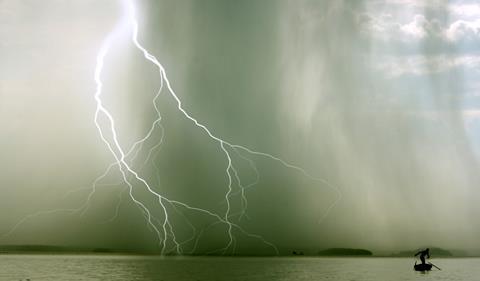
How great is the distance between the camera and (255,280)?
58344 millimetres

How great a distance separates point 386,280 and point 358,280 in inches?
185

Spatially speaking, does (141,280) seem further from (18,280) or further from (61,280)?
(18,280)

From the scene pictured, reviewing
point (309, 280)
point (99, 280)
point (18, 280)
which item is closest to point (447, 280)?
point (309, 280)

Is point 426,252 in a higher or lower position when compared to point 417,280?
higher

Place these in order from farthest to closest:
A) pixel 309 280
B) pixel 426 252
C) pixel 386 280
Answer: pixel 426 252, pixel 386 280, pixel 309 280

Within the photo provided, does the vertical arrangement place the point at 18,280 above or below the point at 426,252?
below

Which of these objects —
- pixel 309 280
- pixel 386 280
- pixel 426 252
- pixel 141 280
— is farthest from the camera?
pixel 426 252

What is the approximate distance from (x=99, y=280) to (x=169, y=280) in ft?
23.4

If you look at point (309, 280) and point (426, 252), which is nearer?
point (309, 280)

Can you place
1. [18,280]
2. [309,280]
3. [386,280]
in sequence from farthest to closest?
[386,280], [309,280], [18,280]

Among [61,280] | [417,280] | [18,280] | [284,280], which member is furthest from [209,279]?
[417,280]

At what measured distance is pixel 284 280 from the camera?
59.5 meters

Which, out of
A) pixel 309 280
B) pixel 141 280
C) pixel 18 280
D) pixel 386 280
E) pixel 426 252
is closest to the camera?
pixel 18 280

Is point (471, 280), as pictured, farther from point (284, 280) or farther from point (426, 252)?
point (284, 280)
